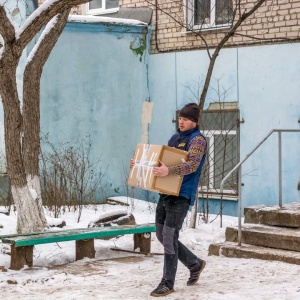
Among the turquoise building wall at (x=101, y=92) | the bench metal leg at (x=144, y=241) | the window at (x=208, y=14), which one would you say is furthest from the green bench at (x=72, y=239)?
the window at (x=208, y=14)

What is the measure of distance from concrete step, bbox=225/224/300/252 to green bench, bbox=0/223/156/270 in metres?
0.98

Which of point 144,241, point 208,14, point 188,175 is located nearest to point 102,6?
point 208,14

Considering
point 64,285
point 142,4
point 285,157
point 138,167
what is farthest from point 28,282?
point 142,4

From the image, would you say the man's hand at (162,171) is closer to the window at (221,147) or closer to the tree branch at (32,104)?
the tree branch at (32,104)

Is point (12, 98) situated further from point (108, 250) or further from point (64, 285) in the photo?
point (64, 285)

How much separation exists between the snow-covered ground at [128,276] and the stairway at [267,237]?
0.44ft

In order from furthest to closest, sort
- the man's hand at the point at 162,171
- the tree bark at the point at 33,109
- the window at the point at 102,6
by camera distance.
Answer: the window at the point at 102,6 < the tree bark at the point at 33,109 < the man's hand at the point at 162,171

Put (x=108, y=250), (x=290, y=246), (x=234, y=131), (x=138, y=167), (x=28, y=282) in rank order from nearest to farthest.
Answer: (x=138, y=167) < (x=28, y=282) < (x=290, y=246) < (x=108, y=250) < (x=234, y=131)

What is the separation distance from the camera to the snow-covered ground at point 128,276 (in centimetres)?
600

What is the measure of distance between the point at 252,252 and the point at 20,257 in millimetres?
2457

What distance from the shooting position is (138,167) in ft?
19.7

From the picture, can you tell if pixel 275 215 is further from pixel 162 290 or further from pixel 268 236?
pixel 162 290

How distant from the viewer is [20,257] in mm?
7234

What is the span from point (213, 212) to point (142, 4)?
4197 mm
